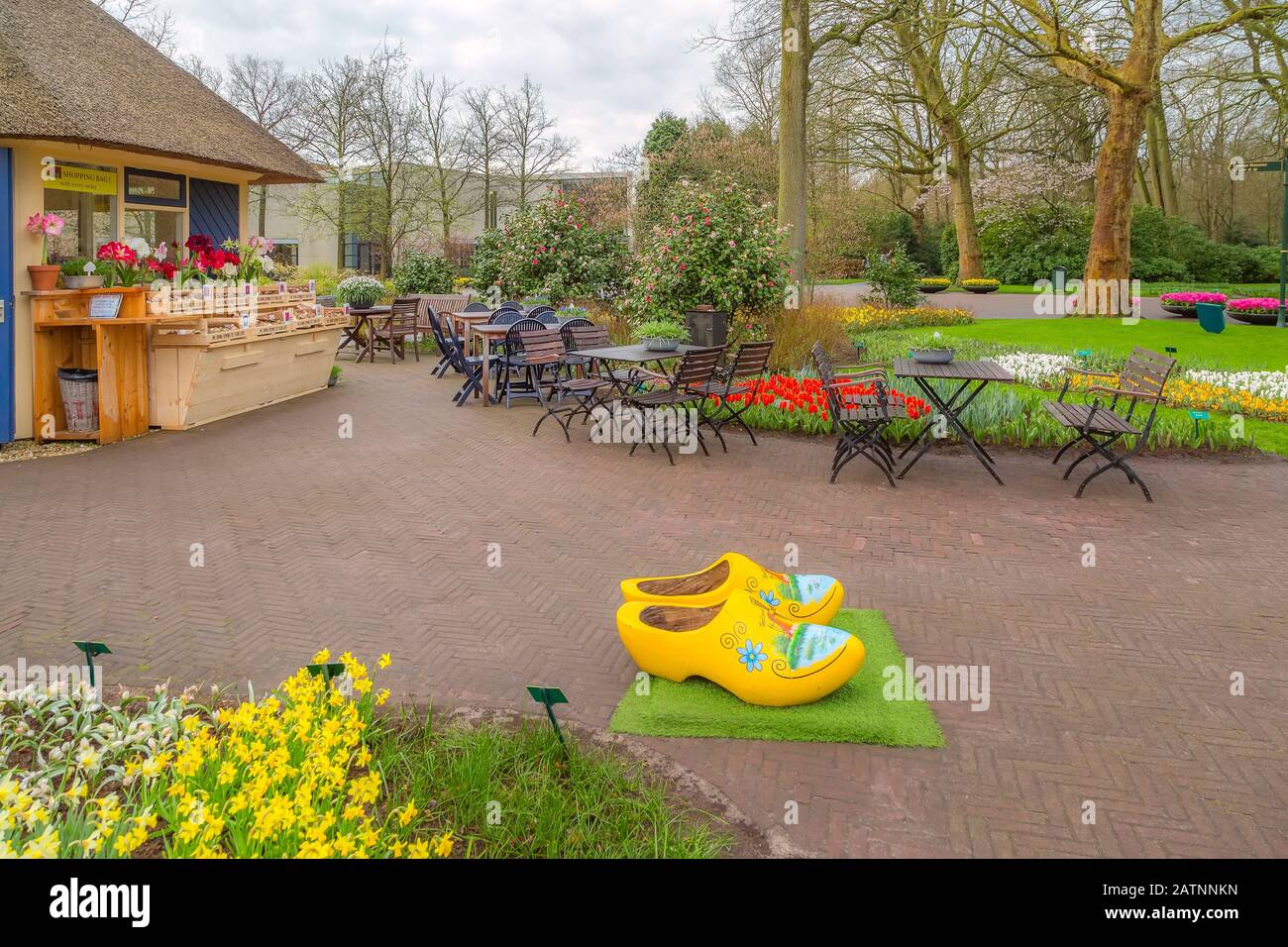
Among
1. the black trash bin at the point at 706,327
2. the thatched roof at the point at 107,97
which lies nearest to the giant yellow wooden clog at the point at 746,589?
the thatched roof at the point at 107,97

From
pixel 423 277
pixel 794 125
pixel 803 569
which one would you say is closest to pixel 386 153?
pixel 423 277

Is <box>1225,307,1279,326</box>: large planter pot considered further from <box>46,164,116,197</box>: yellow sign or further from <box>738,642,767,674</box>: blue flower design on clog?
<box>46,164,116,197</box>: yellow sign

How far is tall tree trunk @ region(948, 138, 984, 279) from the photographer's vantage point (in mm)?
32812

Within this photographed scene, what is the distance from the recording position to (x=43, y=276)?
10102 millimetres

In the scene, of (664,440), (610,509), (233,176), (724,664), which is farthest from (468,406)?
(724,664)

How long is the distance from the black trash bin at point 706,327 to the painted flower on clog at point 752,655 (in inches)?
438

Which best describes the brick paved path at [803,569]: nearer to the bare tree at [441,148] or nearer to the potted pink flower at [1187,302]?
the potted pink flower at [1187,302]

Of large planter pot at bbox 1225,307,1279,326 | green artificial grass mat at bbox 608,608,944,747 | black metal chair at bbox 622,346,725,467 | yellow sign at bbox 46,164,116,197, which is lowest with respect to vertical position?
green artificial grass mat at bbox 608,608,944,747

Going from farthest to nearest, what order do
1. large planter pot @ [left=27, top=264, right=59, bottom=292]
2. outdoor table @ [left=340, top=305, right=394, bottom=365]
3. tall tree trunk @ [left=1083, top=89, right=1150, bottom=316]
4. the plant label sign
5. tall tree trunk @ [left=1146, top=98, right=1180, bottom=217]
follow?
tall tree trunk @ [left=1146, top=98, right=1180, bottom=217], tall tree trunk @ [left=1083, top=89, right=1150, bottom=316], outdoor table @ [left=340, top=305, right=394, bottom=365], the plant label sign, large planter pot @ [left=27, top=264, right=59, bottom=292]

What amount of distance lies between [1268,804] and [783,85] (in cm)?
1709

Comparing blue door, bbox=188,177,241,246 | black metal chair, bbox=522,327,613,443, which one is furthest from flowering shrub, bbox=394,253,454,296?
black metal chair, bbox=522,327,613,443

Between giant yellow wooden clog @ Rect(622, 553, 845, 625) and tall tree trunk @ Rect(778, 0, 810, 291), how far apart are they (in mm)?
13734

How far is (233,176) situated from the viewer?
46.1ft
